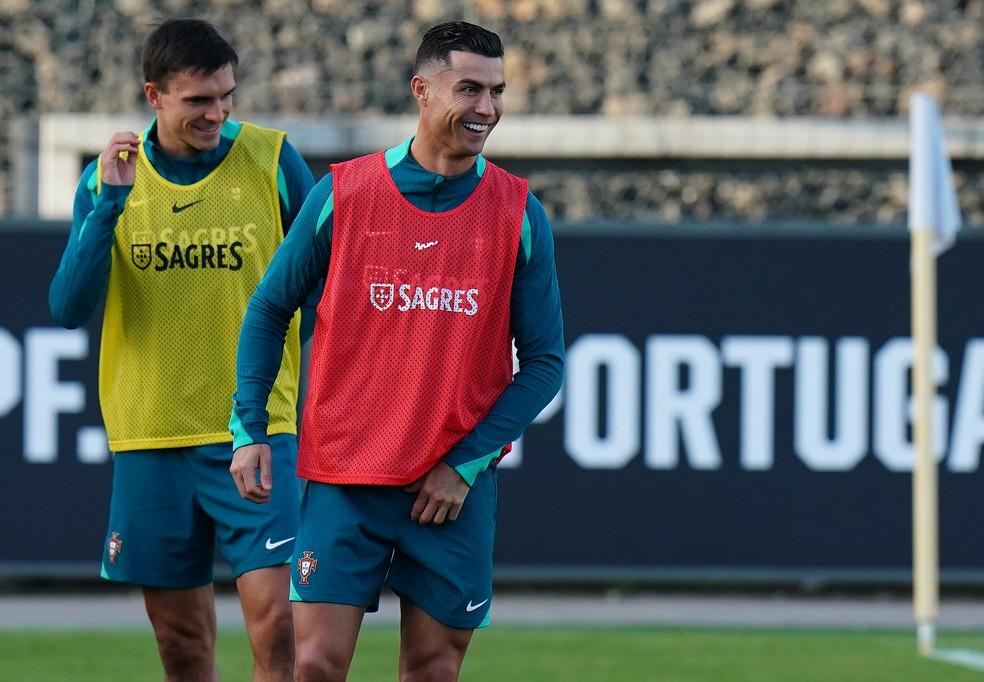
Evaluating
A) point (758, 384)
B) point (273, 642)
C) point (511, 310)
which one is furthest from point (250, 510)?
point (758, 384)

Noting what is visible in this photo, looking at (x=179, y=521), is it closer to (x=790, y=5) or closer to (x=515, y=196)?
(x=515, y=196)

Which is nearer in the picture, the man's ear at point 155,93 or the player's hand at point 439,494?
the player's hand at point 439,494

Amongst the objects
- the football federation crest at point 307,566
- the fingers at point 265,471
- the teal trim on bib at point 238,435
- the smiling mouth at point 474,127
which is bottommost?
the football federation crest at point 307,566

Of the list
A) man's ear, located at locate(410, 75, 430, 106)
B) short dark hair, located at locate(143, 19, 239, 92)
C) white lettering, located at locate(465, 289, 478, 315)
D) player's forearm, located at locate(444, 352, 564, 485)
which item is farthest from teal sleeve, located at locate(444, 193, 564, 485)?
short dark hair, located at locate(143, 19, 239, 92)

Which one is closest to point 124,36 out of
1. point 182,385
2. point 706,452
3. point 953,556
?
point 706,452

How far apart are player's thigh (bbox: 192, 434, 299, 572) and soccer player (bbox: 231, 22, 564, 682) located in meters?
0.67

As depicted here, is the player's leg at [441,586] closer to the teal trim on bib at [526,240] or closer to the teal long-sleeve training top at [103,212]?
the teal trim on bib at [526,240]

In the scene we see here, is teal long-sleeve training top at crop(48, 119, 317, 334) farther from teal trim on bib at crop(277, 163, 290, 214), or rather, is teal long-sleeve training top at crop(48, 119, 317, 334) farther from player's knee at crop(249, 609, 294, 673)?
player's knee at crop(249, 609, 294, 673)

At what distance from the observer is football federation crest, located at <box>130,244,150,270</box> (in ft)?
17.1

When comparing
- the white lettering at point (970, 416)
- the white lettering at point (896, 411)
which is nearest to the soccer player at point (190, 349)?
the white lettering at point (896, 411)

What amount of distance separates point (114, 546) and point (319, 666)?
121cm

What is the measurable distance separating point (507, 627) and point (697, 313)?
1.98 meters

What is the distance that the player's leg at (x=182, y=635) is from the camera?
534 centimetres

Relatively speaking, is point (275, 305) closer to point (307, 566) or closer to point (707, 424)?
point (307, 566)
